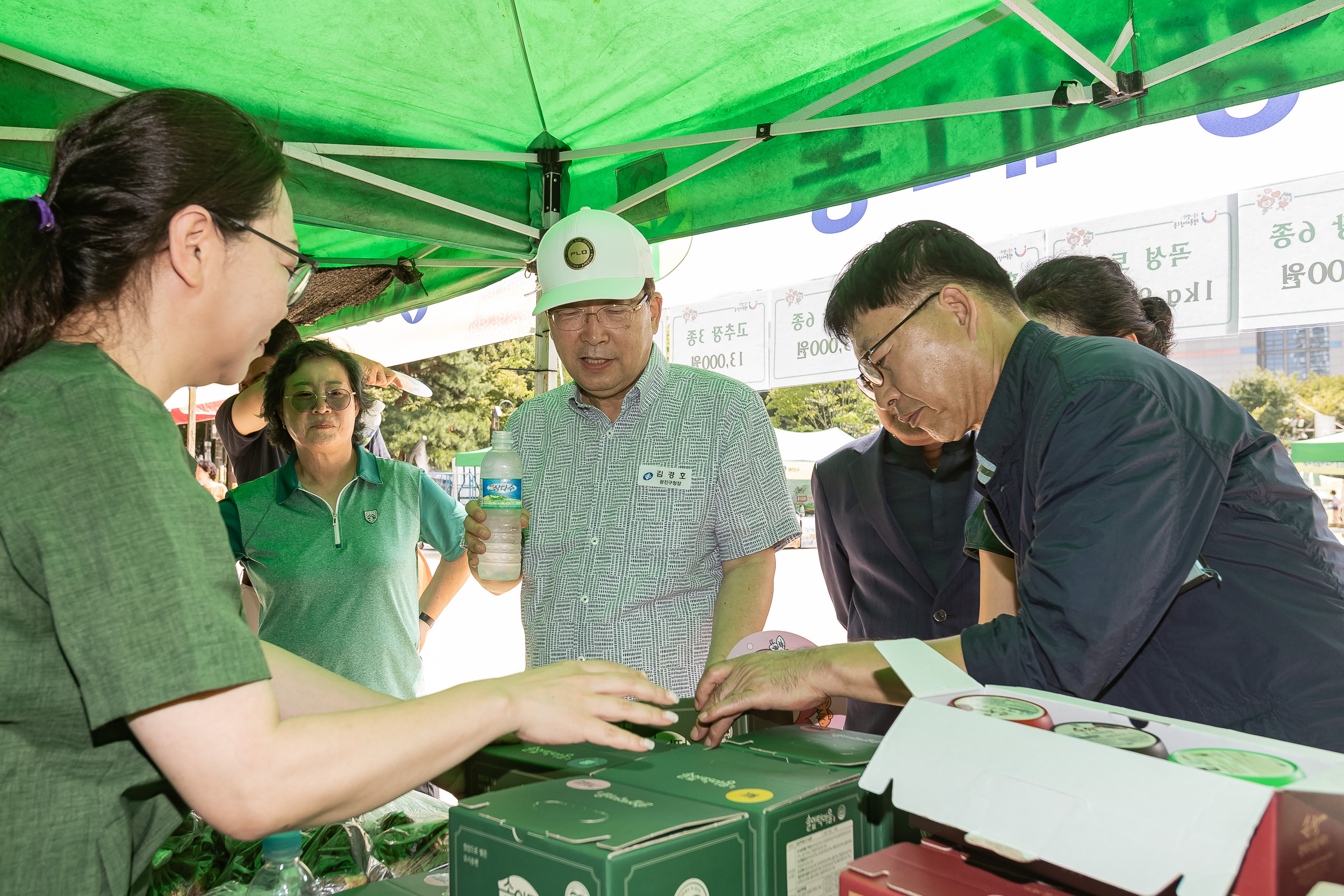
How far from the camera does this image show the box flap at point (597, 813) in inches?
35.0

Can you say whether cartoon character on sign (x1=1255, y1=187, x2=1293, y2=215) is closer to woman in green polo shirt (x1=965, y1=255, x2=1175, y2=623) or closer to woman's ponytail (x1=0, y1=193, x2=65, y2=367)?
woman in green polo shirt (x1=965, y1=255, x2=1175, y2=623)

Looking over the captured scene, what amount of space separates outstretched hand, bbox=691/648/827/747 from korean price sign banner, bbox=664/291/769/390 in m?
4.21

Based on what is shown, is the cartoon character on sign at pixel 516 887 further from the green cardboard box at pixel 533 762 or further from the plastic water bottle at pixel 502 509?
the plastic water bottle at pixel 502 509

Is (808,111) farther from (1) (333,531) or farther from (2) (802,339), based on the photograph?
(2) (802,339)

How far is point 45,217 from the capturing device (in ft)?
3.38

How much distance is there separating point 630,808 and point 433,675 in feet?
25.7

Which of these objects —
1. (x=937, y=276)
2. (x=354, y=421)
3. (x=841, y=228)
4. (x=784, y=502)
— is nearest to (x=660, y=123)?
(x=841, y=228)

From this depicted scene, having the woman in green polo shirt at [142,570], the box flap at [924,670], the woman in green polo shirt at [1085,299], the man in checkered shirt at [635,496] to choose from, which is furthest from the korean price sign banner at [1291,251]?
the woman in green polo shirt at [142,570]

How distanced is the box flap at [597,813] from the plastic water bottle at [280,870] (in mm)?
377

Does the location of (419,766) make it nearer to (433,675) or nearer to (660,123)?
(660,123)

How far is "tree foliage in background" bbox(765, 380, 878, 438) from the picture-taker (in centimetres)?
2602

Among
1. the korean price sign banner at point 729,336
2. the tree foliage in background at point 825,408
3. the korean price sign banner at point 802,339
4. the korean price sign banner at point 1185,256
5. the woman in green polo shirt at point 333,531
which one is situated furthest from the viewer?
the tree foliage in background at point 825,408

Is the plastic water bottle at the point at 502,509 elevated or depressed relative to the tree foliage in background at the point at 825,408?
depressed

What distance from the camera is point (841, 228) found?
4770 mm
